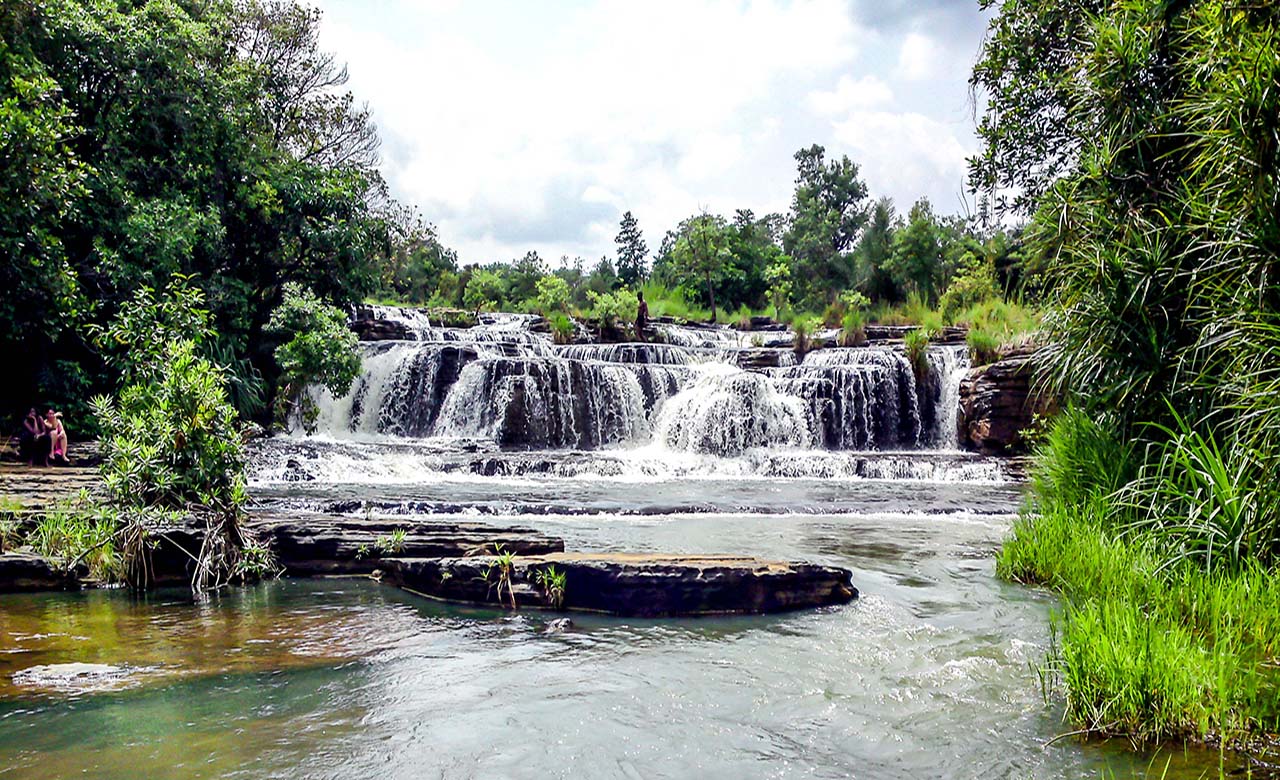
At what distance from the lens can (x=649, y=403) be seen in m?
20.4

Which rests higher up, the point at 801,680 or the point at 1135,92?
the point at 1135,92

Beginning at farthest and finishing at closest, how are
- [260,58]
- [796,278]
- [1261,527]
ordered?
[796,278], [260,58], [1261,527]

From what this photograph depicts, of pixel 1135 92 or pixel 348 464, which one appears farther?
pixel 348 464

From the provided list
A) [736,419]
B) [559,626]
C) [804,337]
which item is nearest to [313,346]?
[736,419]

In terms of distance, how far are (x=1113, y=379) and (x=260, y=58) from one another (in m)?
23.7

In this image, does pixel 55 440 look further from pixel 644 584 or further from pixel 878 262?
pixel 878 262

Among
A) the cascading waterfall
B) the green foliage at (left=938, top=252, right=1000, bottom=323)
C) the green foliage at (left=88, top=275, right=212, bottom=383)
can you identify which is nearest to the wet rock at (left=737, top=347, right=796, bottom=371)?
the cascading waterfall

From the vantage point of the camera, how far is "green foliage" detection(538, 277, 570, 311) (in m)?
30.5

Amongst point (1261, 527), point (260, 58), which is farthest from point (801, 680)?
point (260, 58)

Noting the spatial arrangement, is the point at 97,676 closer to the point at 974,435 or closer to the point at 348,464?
the point at 348,464

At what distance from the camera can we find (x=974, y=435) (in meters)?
18.5

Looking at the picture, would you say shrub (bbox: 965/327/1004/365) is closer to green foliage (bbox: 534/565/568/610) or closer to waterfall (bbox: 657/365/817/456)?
waterfall (bbox: 657/365/817/456)

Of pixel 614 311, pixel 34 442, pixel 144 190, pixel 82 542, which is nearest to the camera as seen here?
pixel 82 542

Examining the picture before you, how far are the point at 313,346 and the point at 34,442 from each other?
5598 mm
